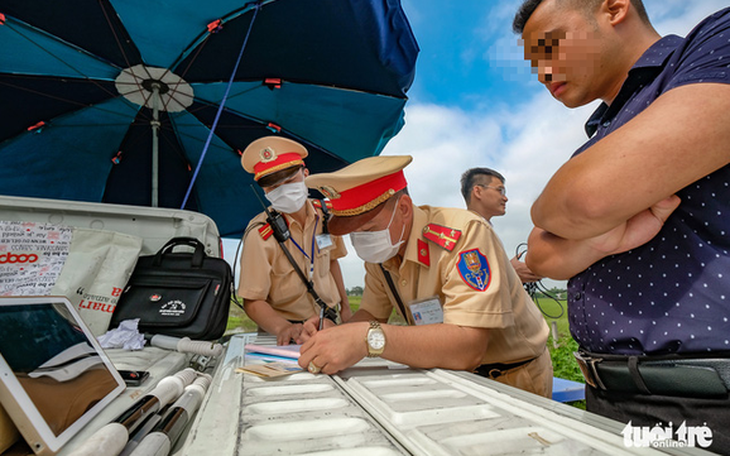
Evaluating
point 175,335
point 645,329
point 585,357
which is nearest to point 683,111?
point 645,329

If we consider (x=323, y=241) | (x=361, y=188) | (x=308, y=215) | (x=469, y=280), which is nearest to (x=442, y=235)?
(x=469, y=280)

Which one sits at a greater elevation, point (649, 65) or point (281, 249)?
point (649, 65)

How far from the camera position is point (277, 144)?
257 centimetres

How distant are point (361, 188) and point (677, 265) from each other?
1042mm

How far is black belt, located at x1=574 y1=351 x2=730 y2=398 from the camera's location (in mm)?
721

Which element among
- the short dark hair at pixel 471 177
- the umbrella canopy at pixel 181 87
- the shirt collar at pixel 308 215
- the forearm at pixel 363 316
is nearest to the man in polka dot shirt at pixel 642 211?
the forearm at pixel 363 316

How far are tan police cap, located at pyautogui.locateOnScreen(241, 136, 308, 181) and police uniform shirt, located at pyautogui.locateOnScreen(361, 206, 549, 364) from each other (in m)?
1.09

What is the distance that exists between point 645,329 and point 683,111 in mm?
500

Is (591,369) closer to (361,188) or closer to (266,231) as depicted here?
(361,188)

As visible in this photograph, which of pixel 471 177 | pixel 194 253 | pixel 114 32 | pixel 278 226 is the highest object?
pixel 114 32

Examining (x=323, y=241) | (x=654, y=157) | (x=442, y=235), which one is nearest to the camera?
(x=654, y=157)

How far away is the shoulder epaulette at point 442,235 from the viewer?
140cm

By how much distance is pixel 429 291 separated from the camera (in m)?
1.50

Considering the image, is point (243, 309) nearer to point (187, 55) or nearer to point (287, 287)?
point (287, 287)
